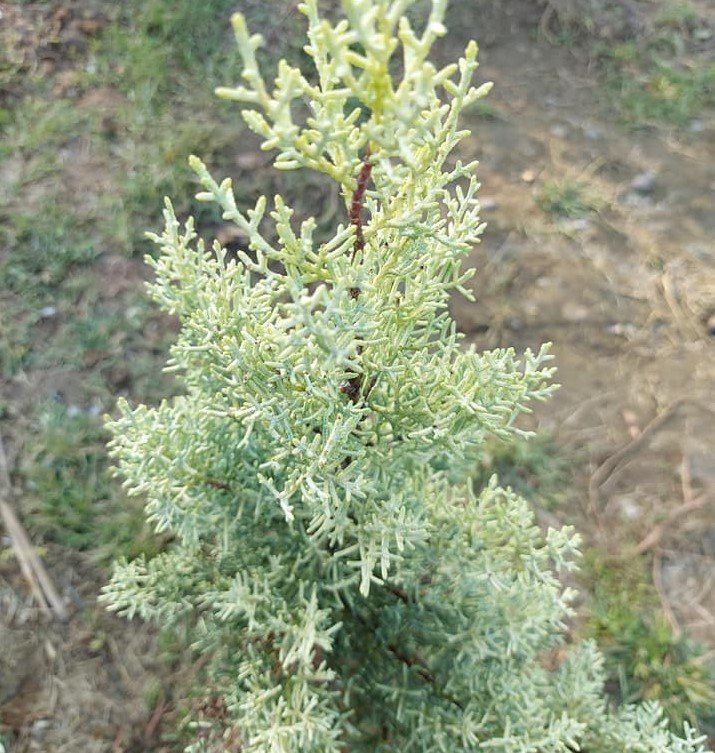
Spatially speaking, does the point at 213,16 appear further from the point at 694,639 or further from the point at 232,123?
the point at 694,639

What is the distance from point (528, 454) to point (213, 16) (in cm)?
299

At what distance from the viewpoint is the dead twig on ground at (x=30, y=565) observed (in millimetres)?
2645

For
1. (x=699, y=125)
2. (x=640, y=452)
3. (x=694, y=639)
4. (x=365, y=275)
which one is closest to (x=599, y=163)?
(x=699, y=125)

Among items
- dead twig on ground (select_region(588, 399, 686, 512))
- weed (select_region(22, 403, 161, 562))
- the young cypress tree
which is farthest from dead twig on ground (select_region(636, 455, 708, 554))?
weed (select_region(22, 403, 161, 562))

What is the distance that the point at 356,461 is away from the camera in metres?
1.25

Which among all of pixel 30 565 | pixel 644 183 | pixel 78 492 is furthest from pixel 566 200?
pixel 30 565

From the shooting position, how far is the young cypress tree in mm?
1038

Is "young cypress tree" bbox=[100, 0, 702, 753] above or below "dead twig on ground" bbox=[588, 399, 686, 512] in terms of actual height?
above

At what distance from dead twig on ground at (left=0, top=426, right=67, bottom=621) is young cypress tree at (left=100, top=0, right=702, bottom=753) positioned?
1.09 metres

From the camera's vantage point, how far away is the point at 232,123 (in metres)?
3.84

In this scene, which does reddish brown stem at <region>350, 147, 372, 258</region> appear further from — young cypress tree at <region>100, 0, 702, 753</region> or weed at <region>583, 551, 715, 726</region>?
weed at <region>583, 551, 715, 726</region>

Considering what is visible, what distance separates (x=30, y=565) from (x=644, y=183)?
357cm

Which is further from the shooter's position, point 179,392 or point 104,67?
point 104,67

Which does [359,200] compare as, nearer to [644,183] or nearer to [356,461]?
[356,461]
